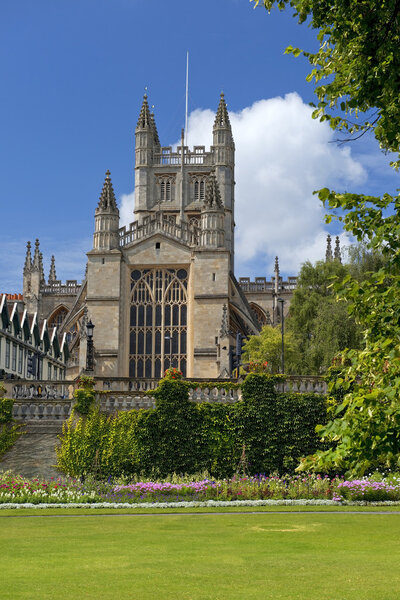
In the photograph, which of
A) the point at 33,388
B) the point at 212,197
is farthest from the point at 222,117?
the point at 33,388

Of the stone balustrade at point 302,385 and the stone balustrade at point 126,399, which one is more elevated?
the stone balustrade at point 302,385

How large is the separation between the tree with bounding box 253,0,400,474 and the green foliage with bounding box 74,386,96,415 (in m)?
21.4

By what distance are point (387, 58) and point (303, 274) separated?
5442 cm

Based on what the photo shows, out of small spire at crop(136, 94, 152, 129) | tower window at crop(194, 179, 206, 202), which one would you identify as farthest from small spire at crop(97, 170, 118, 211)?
small spire at crop(136, 94, 152, 129)

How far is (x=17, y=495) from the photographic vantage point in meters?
25.5

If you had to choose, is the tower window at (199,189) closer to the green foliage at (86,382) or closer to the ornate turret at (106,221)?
the ornate turret at (106,221)

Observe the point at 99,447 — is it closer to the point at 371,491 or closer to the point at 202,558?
the point at 371,491

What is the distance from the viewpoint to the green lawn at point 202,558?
410 inches

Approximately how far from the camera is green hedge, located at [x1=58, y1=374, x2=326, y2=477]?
30328 mm

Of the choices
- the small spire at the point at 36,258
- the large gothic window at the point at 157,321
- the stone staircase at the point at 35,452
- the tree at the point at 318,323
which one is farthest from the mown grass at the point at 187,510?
the small spire at the point at 36,258

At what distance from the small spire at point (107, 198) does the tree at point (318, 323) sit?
49.4ft

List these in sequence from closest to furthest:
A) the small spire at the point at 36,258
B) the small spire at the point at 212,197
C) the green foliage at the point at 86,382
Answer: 1. the green foliage at the point at 86,382
2. the small spire at the point at 212,197
3. the small spire at the point at 36,258

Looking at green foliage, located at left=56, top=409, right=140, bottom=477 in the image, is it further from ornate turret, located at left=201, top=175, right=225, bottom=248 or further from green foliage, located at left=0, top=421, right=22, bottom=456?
ornate turret, located at left=201, top=175, right=225, bottom=248

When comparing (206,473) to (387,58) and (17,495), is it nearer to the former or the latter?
(17,495)
